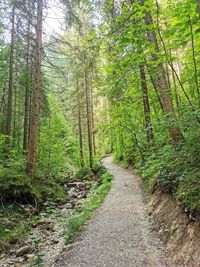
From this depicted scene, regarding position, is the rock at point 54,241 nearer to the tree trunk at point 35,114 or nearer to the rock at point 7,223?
the rock at point 7,223

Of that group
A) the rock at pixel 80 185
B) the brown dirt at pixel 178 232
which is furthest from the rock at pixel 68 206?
the brown dirt at pixel 178 232

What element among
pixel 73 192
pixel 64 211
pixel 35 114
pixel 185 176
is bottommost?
pixel 64 211

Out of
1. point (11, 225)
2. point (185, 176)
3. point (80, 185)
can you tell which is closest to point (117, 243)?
point (185, 176)

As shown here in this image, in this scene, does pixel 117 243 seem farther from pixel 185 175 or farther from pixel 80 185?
pixel 80 185

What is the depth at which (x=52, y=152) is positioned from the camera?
45.1ft

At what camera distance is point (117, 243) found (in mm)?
4195

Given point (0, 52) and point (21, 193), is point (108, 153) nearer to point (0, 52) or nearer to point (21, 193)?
point (0, 52)

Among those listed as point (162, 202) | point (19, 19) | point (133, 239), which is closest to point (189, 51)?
point (162, 202)

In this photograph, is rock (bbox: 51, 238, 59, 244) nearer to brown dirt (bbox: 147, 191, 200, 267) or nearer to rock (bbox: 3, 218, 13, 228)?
rock (bbox: 3, 218, 13, 228)

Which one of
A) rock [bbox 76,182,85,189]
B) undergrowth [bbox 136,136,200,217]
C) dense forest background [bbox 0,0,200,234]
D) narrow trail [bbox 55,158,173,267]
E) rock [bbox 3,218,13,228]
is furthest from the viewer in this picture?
rock [bbox 76,182,85,189]

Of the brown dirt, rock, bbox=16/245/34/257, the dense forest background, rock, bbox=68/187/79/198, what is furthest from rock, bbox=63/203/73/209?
the brown dirt

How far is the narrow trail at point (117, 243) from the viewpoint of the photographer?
11.7ft

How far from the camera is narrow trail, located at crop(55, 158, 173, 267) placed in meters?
3.56

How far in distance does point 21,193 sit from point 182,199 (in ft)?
17.7
